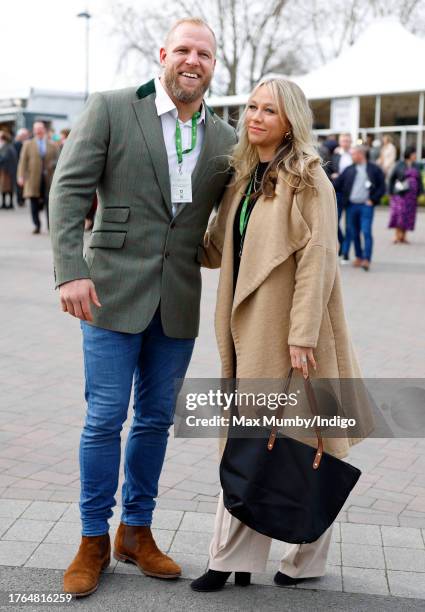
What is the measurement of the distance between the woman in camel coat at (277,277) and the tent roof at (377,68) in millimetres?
24035

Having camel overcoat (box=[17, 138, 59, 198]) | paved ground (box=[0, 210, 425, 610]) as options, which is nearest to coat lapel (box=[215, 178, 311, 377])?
paved ground (box=[0, 210, 425, 610])

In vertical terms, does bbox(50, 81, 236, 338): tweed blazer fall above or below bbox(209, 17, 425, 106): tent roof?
below

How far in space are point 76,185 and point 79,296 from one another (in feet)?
1.27

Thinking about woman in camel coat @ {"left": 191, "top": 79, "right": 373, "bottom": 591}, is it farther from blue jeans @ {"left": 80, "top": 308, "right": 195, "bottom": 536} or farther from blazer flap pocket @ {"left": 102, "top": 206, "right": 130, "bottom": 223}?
blazer flap pocket @ {"left": 102, "top": 206, "right": 130, "bottom": 223}

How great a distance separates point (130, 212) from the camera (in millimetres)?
3006

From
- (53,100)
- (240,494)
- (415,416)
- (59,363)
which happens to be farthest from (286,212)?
(53,100)

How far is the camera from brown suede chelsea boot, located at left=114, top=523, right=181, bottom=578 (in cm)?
314

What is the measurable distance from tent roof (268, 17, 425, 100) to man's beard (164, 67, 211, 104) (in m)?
24.0

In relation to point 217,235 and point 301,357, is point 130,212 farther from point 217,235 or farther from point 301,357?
point 301,357


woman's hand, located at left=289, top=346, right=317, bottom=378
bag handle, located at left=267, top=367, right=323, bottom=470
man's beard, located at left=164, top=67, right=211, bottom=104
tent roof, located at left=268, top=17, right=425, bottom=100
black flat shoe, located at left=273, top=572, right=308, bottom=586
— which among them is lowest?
black flat shoe, located at left=273, top=572, right=308, bottom=586

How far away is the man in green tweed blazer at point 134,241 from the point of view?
295cm

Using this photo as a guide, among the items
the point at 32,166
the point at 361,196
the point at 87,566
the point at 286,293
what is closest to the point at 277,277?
the point at 286,293

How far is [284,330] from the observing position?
293 centimetres

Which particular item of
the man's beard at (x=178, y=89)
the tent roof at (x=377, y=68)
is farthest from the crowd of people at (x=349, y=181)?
the man's beard at (x=178, y=89)
